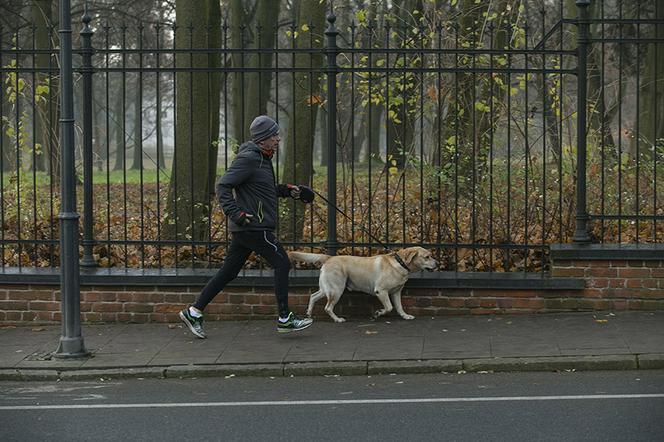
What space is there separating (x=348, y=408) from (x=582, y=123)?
4513 millimetres

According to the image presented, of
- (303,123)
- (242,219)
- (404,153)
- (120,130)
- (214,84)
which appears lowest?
(242,219)

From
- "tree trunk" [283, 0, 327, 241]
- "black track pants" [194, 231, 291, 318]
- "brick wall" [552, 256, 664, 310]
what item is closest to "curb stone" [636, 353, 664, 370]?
"brick wall" [552, 256, 664, 310]

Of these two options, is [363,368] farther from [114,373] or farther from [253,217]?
[114,373]

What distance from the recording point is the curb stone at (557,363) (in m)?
8.72

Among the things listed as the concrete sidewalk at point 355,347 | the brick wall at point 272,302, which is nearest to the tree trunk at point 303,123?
the brick wall at point 272,302

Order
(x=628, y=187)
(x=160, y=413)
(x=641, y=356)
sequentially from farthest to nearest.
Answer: (x=628, y=187) → (x=641, y=356) → (x=160, y=413)

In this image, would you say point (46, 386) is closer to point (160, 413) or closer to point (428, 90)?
point (160, 413)

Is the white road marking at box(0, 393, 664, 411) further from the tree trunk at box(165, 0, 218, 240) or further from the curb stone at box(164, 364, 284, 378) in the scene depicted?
the tree trunk at box(165, 0, 218, 240)

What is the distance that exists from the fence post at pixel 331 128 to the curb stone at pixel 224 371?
238 cm

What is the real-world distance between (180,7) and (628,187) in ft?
24.0

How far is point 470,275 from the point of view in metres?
10.8

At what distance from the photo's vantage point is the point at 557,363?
8.75 meters

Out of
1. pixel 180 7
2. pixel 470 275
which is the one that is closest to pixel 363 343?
pixel 470 275

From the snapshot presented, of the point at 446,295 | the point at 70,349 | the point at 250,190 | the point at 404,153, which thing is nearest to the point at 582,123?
the point at 404,153
